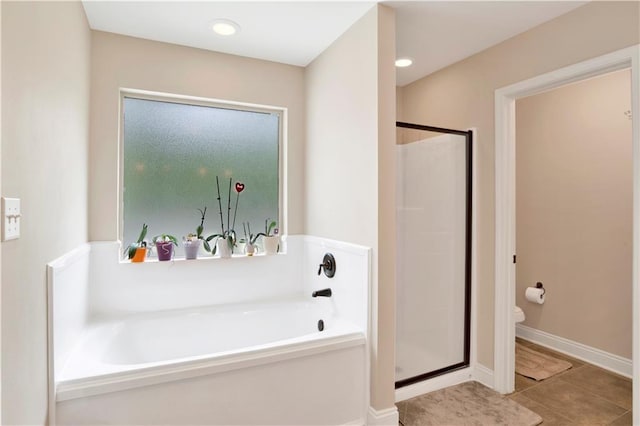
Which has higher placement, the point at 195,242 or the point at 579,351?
the point at 195,242

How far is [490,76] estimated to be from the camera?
256 cm

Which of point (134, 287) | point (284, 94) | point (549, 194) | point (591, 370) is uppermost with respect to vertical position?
point (284, 94)

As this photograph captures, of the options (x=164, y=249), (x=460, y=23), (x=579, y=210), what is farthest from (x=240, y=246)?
(x=579, y=210)

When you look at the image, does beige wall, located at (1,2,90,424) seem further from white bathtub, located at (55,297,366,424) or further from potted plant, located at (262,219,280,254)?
potted plant, located at (262,219,280,254)

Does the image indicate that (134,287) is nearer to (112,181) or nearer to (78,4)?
(112,181)

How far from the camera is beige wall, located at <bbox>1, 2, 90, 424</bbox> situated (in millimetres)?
1013

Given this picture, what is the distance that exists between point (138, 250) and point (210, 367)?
1.17 meters

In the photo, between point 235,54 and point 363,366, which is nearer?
point 363,366

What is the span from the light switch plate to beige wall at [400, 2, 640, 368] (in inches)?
102

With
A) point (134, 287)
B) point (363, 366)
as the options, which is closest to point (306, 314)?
point (363, 366)

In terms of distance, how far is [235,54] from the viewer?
2723 mm

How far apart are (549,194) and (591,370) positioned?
152 cm

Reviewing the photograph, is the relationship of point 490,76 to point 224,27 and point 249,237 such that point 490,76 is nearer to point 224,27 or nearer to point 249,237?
point 224,27

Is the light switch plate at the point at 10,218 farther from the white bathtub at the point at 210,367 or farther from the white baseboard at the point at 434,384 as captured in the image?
the white baseboard at the point at 434,384
